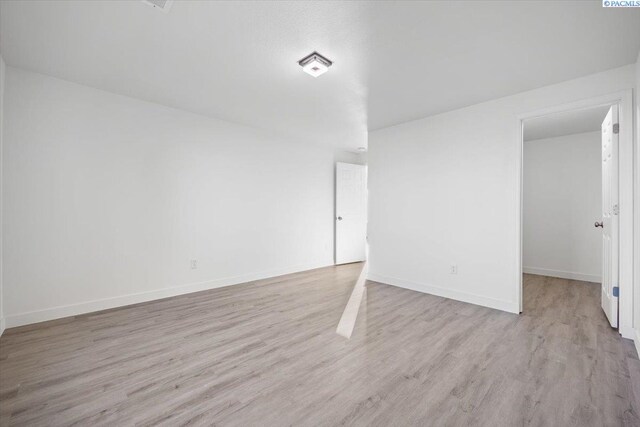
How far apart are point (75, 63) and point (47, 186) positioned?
49.0 inches

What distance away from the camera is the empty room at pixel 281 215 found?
1.76 m

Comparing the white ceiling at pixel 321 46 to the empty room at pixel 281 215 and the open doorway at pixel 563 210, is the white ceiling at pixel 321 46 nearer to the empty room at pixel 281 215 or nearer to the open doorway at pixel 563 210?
the empty room at pixel 281 215

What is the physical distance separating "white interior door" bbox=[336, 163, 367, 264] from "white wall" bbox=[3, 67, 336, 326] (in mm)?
1362

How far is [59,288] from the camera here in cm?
283

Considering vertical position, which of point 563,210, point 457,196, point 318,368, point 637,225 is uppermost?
point 457,196

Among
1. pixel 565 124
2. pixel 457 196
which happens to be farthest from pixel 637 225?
pixel 565 124

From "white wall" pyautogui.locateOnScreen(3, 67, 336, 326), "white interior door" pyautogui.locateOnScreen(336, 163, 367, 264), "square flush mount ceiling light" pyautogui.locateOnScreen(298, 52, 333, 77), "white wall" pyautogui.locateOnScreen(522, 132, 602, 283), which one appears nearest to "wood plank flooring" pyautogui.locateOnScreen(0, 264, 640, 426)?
"white wall" pyautogui.locateOnScreen(3, 67, 336, 326)

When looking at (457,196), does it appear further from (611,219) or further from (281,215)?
(281,215)

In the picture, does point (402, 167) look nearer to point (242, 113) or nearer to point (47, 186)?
point (242, 113)

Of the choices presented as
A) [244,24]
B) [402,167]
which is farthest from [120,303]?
[402,167]

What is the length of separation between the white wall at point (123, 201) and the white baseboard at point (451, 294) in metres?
1.77

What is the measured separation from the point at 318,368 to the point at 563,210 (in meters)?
5.15

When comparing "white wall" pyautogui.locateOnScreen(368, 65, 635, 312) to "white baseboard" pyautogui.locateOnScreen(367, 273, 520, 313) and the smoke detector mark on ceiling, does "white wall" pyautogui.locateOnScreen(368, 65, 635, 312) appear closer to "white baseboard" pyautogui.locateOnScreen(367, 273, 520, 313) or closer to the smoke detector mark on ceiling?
"white baseboard" pyautogui.locateOnScreen(367, 273, 520, 313)

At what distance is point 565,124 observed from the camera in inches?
160
